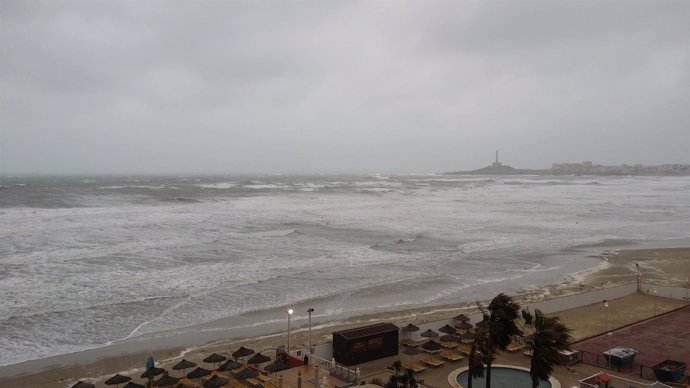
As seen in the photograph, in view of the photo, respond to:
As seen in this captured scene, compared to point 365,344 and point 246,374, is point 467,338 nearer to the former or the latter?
point 365,344

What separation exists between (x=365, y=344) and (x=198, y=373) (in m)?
5.73

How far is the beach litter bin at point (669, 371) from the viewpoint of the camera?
15.5 metres

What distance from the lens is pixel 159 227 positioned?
5491 centimetres

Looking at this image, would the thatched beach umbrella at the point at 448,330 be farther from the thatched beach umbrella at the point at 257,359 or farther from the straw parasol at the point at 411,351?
the thatched beach umbrella at the point at 257,359

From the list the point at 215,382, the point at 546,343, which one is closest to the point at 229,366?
the point at 215,382

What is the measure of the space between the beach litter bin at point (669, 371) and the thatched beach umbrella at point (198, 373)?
14194mm

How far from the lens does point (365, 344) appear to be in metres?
18.2

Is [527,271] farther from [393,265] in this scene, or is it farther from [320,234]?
[320,234]

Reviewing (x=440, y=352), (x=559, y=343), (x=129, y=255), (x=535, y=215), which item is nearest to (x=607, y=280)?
(x=440, y=352)

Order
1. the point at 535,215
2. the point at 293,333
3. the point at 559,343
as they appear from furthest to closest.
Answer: the point at 535,215, the point at 293,333, the point at 559,343

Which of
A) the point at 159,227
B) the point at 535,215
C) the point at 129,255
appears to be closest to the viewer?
the point at 129,255

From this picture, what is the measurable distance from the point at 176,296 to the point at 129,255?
1294cm

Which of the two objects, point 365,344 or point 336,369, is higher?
point 365,344

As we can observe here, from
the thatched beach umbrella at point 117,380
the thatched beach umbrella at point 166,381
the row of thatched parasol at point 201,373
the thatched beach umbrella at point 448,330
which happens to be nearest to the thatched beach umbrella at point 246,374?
the row of thatched parasol at point 201,373
